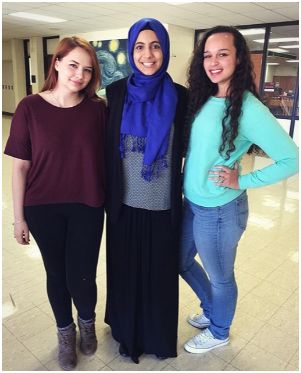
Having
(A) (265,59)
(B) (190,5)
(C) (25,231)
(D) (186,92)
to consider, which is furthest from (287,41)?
(C) (25,231)

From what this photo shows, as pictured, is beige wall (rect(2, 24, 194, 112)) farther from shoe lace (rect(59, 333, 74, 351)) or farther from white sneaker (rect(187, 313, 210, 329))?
shoe lace (rect(59, 333, 74, 351))

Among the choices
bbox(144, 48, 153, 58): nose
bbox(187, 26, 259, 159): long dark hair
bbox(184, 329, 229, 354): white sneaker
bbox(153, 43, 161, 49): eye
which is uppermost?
bbox(153, 43, 161, 49): eye

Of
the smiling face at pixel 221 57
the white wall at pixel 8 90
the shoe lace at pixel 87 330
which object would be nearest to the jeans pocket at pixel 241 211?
the smiling face at pixel 221 57

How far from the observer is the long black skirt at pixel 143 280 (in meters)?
1.58

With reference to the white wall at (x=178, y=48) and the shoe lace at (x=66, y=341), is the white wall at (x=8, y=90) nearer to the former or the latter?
the white wall at (x=178, y=48)

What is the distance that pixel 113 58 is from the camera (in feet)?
29.7

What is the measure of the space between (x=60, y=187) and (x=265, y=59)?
24.7ft

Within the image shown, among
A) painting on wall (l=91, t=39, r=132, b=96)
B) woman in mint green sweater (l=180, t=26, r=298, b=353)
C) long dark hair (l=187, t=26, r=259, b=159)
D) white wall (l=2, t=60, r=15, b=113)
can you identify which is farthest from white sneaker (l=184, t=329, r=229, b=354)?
white wall (l=2, t=60, r=15, b=113)

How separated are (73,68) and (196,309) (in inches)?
62.0

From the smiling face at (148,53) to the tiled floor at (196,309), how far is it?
141cm

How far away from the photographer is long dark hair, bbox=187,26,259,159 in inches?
54.2

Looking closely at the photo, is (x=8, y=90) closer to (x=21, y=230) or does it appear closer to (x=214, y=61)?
(x=21, y=230)

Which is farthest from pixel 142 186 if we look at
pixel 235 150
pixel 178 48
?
pixel 178 48

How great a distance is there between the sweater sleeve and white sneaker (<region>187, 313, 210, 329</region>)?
1.00 metres
